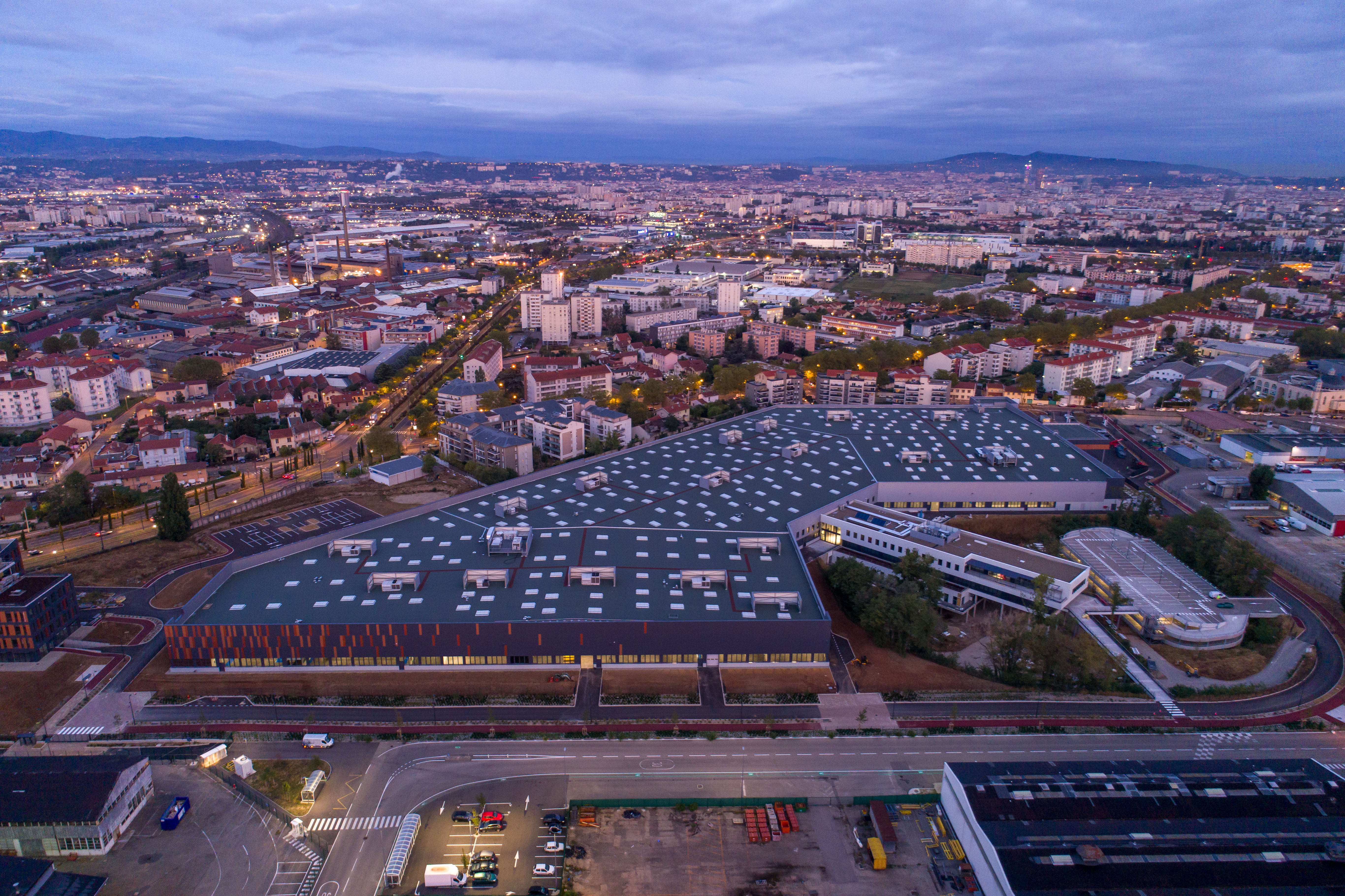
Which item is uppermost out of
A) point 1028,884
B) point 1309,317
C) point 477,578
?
point 1309,317

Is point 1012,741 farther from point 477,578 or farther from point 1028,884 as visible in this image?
point 477,578

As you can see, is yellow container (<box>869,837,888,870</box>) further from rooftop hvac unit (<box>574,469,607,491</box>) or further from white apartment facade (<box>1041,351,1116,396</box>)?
white apartment facade (<box>1041,351,1116,396</box>)

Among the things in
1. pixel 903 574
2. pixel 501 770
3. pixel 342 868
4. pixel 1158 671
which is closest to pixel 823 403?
pixel 903 574

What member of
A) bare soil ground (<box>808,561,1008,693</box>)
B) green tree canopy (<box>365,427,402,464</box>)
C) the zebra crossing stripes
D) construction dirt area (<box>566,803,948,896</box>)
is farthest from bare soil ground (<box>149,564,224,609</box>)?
the zebra crossing stripes

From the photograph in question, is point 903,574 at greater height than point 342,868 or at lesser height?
greater

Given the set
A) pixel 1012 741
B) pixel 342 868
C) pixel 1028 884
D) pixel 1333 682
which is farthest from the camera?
pixel 1333 682

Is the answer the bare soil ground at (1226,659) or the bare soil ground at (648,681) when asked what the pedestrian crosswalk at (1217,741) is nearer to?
the bare soil ground at (1226,659)
